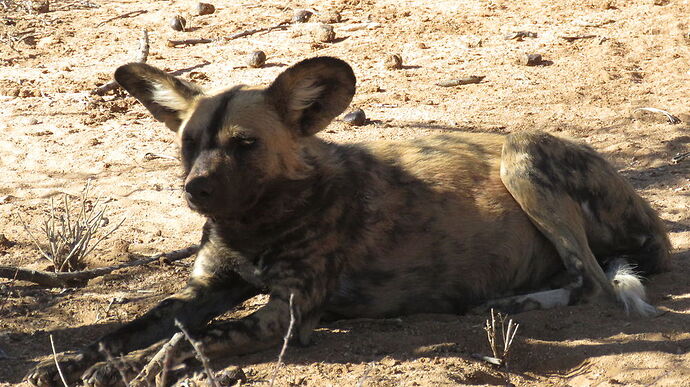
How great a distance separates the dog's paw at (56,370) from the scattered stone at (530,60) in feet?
16.0

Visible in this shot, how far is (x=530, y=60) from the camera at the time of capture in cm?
736

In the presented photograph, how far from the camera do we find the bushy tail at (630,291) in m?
3.92

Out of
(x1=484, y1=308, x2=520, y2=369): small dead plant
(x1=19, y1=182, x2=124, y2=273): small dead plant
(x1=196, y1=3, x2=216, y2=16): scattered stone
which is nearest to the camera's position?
(x1=484, y1=308, x2=520, y2=369): small dead plant

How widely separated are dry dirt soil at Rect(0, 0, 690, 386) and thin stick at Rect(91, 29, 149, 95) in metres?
0.07

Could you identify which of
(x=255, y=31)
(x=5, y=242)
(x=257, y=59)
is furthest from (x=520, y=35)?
(x=5, y=242)

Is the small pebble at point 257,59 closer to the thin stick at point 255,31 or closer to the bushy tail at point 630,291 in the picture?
the thin stick at point 255,31

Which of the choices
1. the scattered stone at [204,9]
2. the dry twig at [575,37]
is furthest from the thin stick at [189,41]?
the dry twig at [575,37]

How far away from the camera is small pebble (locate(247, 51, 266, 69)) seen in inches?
297

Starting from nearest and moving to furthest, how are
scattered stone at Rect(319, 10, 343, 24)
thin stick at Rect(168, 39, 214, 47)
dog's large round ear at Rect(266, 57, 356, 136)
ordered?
dog's large round ear at Rect(266, 57, 356, 136) → thin stick at Rect(168, 39, 214, 47) → scattered stone at Rect(319, 10, 343, 24)

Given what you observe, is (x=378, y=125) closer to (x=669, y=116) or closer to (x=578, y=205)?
(x=669, y=116)

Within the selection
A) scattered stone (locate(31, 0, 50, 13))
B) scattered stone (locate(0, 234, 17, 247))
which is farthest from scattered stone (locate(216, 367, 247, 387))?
scattered stone (locate(31, 0, 50, 13))

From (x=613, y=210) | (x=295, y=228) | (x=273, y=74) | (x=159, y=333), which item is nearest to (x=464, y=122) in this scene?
(x=273, y=74)

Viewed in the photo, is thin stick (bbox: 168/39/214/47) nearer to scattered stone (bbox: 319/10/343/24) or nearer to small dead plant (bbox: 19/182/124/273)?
scattered stone (bbox: 319/10/343/24)

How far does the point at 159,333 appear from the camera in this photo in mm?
3744
